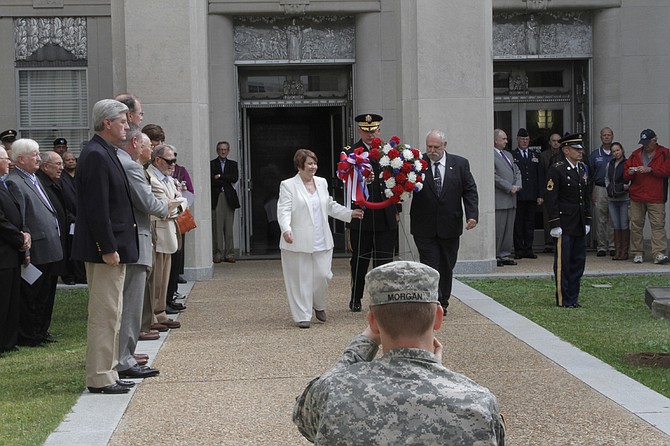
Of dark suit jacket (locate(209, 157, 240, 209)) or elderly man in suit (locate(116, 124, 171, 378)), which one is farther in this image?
dark suit jacket (locate(209, 157, 240, 209))

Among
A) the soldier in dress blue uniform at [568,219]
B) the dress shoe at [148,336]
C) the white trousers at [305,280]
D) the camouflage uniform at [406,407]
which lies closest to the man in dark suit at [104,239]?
the dress shoe at [148,336]

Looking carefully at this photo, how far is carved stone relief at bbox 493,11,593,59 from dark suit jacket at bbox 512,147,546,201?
7.16 ft

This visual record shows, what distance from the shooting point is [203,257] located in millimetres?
16391

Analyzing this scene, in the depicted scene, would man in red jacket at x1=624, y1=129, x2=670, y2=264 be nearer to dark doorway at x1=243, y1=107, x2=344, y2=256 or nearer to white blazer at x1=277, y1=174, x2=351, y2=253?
dark doorway at x1=243, y1=107, x2=344, y2=256

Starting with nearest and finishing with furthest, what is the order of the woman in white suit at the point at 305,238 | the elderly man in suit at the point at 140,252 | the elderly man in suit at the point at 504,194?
1. the elderly man in suit at the point at 140,252
2. the woman in white suit at the point at 305,238
3. the elderly man in suit at the point at 504,194

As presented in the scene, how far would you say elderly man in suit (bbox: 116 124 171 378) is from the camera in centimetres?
834

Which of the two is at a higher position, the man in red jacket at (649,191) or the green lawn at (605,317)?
the man in red jacket at (649,191)

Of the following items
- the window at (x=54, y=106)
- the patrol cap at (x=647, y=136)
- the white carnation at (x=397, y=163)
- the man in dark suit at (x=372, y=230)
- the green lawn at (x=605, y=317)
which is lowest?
the green lawn at (x=605, y=317)

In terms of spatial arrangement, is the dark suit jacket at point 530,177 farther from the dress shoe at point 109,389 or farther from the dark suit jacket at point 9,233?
the dress shoe at point 109,389

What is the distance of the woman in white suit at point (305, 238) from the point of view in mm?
11531

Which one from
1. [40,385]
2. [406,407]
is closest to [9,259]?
[40,385]

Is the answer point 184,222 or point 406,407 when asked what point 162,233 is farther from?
point 406,407

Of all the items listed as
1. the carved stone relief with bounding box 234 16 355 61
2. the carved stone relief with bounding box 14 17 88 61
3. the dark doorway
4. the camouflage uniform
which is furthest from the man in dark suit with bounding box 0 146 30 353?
the dark doorway

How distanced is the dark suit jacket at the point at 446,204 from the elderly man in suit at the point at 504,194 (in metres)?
5.72
